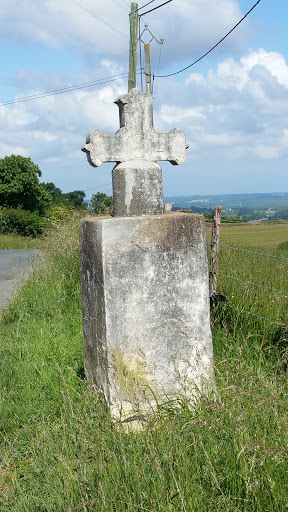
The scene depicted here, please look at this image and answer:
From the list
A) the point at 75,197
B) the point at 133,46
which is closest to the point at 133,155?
the point at 133,46

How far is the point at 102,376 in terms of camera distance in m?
3.62

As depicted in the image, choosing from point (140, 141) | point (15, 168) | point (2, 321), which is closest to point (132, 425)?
point (140, 141)

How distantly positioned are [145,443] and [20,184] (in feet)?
95.9

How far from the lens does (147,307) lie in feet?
11.5

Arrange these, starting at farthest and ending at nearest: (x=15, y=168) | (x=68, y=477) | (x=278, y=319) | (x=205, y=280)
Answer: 1. (x=15, y=168)
2. (x=278, y=319)
3. (x=205, y=280)
4. (x=68, y=477)

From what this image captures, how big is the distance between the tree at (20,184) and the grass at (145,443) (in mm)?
26443

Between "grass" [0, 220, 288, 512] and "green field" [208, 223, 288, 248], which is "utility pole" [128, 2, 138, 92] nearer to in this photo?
"green field" [208, 223, 288, 248]

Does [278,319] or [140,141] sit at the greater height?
[140,141]

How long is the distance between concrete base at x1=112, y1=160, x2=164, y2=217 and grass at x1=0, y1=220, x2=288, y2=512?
1099 millimetres

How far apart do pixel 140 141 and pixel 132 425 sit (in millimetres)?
1892

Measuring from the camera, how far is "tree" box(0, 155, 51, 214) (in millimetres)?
30719

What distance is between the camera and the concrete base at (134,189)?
3.79m

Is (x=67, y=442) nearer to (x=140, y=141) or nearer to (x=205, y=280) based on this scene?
(x=205, y=280)

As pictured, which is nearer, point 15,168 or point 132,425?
point 132,425
